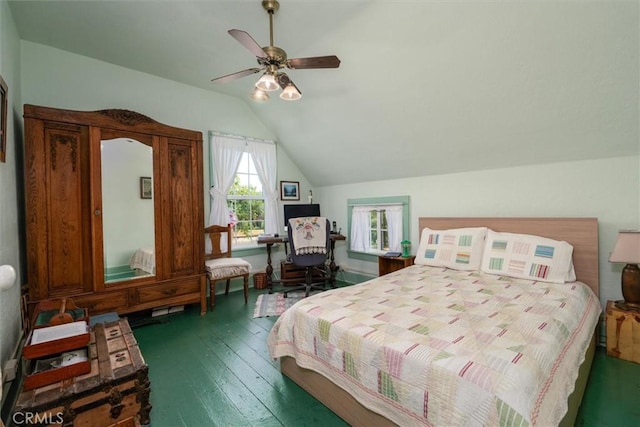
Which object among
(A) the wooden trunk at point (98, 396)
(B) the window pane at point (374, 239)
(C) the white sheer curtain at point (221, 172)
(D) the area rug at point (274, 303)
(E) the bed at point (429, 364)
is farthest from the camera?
(B) the window pane at point (374, 239)

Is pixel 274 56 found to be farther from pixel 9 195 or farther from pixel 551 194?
pixel 551 194

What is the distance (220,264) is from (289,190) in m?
1.88

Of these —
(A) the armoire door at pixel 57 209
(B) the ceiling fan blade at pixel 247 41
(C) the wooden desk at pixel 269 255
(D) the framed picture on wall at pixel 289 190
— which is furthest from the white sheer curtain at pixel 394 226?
(A) the armoire door at pixel 57 209

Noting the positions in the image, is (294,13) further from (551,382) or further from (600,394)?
(600,394)

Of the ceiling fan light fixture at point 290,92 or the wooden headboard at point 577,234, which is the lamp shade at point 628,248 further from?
the ceiling fan light fixture at point 290,92

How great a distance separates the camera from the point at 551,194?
2725 millimetres

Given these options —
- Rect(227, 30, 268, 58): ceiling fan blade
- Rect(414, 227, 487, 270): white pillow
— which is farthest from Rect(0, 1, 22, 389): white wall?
Rect(414, 227, 487, 270): white pillow

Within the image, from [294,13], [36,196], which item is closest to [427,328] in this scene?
[294,13]

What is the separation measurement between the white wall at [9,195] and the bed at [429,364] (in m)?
1.63

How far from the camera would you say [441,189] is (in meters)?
3.55

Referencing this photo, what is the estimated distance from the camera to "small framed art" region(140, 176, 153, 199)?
9.22 feet

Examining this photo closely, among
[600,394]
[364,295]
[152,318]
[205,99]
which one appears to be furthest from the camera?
[205,99]

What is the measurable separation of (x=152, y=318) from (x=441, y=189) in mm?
3739

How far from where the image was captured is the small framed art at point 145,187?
281 centimetres
